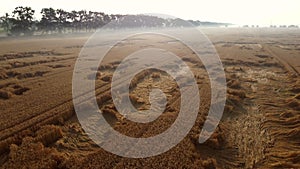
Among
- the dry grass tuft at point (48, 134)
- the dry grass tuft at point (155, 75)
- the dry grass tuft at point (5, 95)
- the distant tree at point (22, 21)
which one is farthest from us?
the distant tree at point (22, 21)

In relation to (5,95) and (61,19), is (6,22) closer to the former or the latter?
(61,19)

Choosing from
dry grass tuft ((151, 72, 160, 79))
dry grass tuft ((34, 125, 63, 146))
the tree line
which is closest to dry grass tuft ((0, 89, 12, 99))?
dry grass tuft ((34, 125, 63, 146))

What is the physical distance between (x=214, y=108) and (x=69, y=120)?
8547 millimetres

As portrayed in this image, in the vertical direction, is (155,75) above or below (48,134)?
above

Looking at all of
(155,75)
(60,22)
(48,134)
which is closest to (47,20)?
(60,22)

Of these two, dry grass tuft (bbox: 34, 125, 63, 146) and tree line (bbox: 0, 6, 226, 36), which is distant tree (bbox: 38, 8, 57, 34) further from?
dry grass tuft (bbox: 34, 125, 63, 146)

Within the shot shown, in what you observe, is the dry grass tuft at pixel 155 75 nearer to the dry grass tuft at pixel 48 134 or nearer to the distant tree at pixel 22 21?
the dry grass tuft at pixel 48 134

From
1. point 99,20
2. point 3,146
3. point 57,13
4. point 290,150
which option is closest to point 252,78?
point 290,150

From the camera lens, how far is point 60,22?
10150 centimetres

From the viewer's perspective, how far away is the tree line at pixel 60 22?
88188mm

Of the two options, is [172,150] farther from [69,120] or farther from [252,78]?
[252,78]

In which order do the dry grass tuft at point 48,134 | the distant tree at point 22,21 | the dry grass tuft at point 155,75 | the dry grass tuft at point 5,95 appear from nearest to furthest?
the dry grass tuft at point 48,134, the dry grass tuft at point 5,95, the dry grass tuft at point 155,75, the distant tree at point 22,21

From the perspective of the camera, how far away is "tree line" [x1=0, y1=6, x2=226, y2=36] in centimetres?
8819

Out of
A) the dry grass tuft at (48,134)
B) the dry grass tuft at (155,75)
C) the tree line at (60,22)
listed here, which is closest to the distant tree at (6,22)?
the tree line at (60,22)
